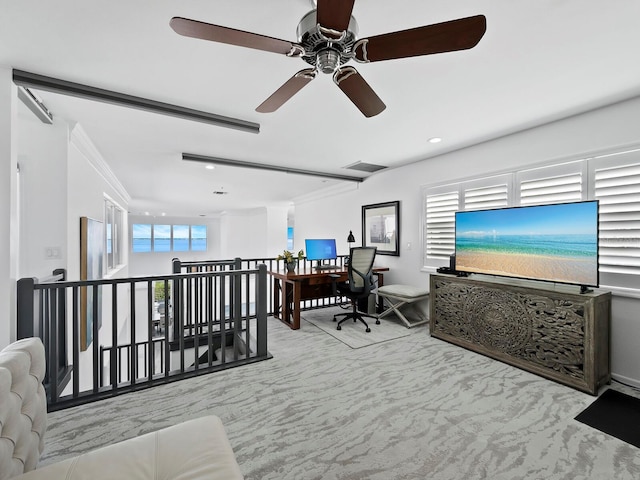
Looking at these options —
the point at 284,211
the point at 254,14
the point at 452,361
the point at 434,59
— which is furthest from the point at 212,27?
the point at 284,211

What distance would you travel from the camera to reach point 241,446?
1.77m

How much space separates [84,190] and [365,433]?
4074 mm

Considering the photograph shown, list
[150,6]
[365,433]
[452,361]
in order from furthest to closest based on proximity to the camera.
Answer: [452,361]
[365,433]
[150,6]

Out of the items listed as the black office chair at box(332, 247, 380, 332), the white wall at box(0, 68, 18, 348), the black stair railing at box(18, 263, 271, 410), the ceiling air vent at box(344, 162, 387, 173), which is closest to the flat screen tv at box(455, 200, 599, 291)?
the black office chair at box(332, 247, 380, 332)

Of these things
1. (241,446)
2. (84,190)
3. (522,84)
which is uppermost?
(522,84)

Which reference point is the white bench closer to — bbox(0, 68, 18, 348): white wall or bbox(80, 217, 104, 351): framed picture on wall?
bbox(80, 217, 104, 351): framed picture on wall

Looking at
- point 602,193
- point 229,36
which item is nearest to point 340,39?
point 229,36

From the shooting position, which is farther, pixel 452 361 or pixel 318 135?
pixel 318 135

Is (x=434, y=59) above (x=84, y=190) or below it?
above

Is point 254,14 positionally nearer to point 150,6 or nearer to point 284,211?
point 150,6

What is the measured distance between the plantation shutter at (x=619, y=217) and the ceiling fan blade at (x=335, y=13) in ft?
9.32

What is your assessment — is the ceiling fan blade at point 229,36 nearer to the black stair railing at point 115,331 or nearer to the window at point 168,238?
the black stair railing at point 115,331

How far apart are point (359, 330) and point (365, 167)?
2681 millimetres

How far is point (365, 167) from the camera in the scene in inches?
193
